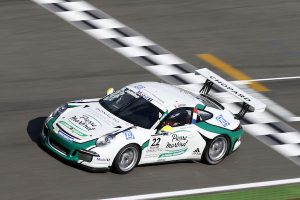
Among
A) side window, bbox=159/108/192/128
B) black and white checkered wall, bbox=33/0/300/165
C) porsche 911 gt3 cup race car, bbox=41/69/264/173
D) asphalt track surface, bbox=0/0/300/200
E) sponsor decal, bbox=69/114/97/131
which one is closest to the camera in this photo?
porsche 911 gt3 cup race car, bbox=41/69/264/173

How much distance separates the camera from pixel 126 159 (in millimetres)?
14438

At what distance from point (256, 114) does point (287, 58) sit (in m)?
3.46

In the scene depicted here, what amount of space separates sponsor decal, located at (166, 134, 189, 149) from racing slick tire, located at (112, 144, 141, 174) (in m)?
0.69

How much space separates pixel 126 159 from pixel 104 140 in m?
0.59

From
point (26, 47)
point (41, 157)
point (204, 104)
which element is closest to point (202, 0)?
point (26, 47)

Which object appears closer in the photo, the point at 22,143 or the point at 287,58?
the point at 22,143

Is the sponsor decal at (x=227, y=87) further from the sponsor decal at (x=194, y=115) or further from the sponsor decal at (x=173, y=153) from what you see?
the sponsor decal at (x=173, y=153)

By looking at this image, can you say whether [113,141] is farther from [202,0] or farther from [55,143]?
[202,0]

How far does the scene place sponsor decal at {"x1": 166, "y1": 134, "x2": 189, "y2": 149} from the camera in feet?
48.6

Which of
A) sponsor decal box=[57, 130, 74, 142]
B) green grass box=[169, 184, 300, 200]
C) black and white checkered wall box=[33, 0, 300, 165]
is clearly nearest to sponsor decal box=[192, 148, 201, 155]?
green grass box=[169, 184, 300, 200]

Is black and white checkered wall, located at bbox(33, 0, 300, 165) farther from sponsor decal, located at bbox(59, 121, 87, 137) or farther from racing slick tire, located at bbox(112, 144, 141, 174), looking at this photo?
sponsor decal, located at bbox(59, 121, 87, 137)

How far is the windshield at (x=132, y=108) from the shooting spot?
1480cm

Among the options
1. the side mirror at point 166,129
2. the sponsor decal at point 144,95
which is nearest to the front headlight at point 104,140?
the side mirror at point 166,129

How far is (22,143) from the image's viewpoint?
15.5 m
